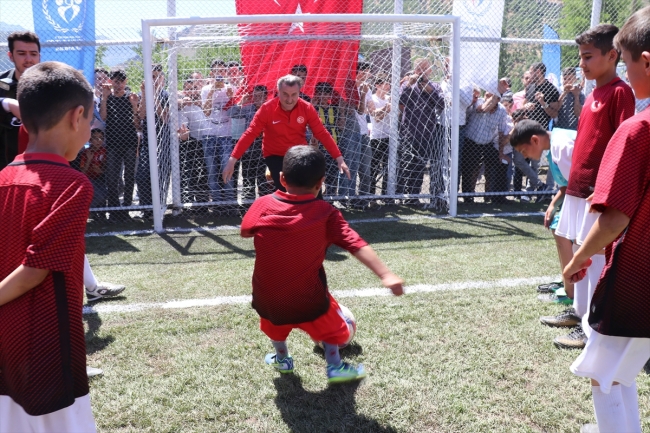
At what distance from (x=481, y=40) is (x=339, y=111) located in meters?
2.35

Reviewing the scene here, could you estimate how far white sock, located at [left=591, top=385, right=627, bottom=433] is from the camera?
240 centimetres

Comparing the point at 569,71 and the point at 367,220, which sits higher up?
the point at 569,71

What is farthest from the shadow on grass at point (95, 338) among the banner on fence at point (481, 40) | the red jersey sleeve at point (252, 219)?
the banner on fence at point (481, 40)

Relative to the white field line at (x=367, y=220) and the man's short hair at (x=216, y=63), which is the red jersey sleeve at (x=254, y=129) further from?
the man's short hair at (x=216, y=63)

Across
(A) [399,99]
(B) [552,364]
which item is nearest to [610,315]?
(B) [552,364]

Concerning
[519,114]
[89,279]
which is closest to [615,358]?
[89,279]

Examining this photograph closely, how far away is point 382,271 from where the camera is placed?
270cm

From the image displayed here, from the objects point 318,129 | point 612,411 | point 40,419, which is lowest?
point 612,411

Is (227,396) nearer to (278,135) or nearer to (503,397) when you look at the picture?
(503,397)

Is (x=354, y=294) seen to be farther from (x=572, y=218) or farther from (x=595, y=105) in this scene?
(x=595, y=105)

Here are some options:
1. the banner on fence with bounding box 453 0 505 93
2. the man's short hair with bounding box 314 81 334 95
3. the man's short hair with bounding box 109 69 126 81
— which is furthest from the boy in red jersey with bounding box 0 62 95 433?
the banner on fence with bounding box 453 0 505 93

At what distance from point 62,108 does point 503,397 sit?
8.54 ft

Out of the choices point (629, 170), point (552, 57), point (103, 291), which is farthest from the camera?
point (552, 57)

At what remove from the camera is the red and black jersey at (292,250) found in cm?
306
